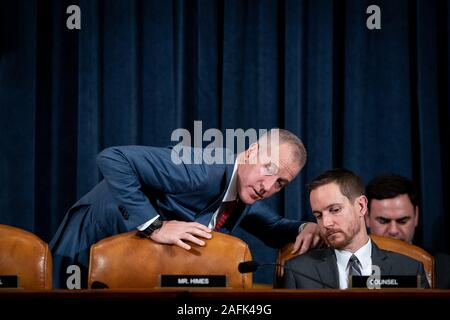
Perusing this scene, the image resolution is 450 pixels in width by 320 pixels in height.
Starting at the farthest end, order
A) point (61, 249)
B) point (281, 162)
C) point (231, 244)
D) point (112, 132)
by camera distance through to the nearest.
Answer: point (112, 132) → point (61, 249) → point (281, 162) → point (231, 244)

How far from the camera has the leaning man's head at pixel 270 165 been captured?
2.43 meters

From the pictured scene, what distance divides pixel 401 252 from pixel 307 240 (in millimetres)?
294

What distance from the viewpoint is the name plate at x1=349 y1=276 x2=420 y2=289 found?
184 cm

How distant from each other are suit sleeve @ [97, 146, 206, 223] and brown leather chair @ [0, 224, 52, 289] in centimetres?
35

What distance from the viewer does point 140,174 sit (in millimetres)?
2387

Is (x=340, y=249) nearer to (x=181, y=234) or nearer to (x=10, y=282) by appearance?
(x=181, y=234)

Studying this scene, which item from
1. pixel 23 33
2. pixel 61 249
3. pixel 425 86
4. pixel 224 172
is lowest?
pixel 61 249

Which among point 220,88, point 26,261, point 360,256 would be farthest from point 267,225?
point 26,261
